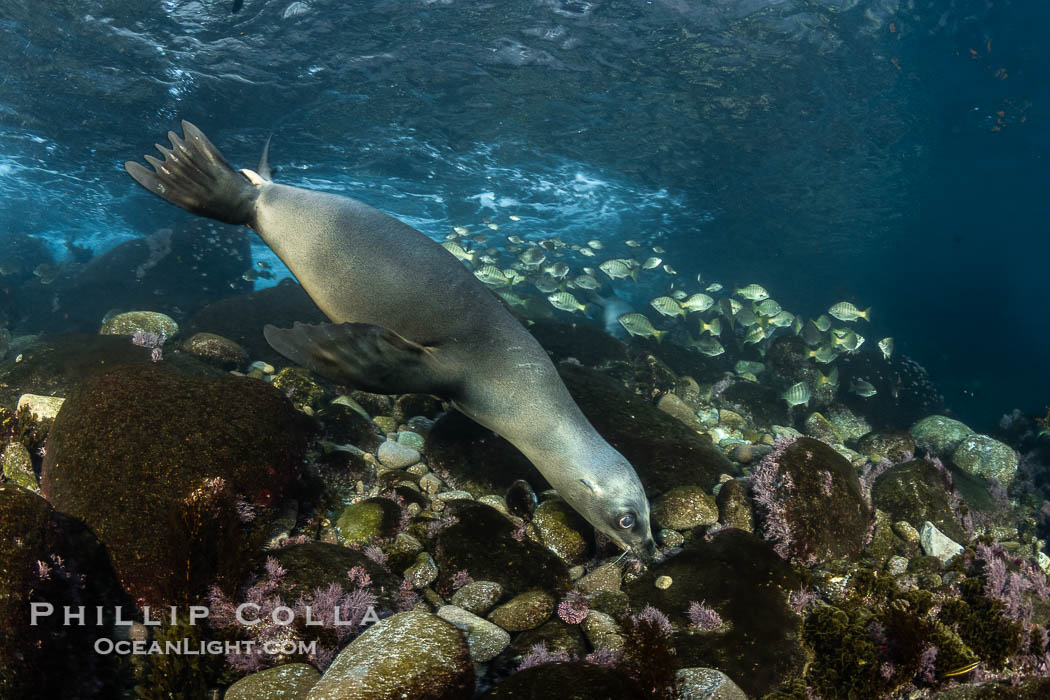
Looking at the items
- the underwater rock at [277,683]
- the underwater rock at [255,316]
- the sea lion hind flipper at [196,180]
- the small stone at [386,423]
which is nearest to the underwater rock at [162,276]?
the underwater rock at [255,316]

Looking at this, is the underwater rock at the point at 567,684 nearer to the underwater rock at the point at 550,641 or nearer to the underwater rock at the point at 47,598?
the underwater rock at the point at 550,641

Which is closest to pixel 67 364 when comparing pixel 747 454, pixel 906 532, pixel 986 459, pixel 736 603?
pixel 736 603

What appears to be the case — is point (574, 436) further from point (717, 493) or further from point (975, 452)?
point (975, 452)

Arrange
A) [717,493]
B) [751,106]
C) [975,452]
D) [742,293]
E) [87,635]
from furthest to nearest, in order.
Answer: [751,106], [742,293], [975,452], [717,493], [87,635]

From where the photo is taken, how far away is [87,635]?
2408 millimetres

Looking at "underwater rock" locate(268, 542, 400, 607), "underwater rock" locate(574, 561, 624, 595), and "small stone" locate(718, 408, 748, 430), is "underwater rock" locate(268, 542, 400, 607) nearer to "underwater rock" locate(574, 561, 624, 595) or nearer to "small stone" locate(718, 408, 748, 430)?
"underwater rock" locate(574, 561, 624, 595)

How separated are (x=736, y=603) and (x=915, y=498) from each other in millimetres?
3071

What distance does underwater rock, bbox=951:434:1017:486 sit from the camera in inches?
339

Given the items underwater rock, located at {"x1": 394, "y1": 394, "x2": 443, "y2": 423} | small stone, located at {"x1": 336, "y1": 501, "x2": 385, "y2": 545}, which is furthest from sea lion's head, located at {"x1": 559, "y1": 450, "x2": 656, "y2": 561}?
underwater rock, located at {"x1": 394, "y1": 394, "x2": 443, "y2": 423}

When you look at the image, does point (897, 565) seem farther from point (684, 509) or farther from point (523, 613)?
point (523, 613)

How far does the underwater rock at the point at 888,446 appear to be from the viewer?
24.5ft

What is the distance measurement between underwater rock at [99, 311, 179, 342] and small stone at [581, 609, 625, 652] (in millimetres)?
7043

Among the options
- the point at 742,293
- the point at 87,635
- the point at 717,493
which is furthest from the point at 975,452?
the point at 87,635

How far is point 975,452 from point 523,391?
10189mm
